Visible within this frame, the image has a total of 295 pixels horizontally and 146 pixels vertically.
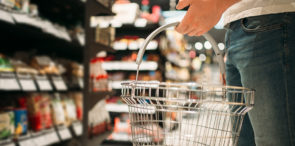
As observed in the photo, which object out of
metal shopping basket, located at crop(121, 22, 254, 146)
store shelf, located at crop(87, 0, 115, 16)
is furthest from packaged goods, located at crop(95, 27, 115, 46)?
metal shopping basket, located at crop(121, 22, 254, 146)

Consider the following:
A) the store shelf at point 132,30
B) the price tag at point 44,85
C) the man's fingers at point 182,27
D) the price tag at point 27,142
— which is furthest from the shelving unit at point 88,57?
the man's fingers at point 182,27

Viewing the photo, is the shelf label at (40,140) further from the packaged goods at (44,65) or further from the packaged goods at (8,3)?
the packaged goods at (8,3)

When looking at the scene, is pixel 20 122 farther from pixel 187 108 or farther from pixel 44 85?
pixel 187 108

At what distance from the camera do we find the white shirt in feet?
2.25

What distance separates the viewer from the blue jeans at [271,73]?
0.66 metres

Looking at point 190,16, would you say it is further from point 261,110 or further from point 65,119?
point 65,119

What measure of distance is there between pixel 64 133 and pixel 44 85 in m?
0.44

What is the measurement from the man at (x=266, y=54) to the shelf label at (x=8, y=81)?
4.11 feet

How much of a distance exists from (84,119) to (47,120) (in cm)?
37

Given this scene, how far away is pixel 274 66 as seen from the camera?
68 cm

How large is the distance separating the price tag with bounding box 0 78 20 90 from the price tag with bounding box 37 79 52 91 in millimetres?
236

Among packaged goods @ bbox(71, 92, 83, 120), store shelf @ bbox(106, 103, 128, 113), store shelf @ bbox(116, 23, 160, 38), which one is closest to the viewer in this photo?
packaged goods @ bbox(71, 92, 83, 120)

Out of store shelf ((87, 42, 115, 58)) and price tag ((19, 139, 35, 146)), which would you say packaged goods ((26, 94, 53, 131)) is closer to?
price tag ((19, 139, 35, 146))

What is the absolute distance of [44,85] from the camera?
2.00 m
